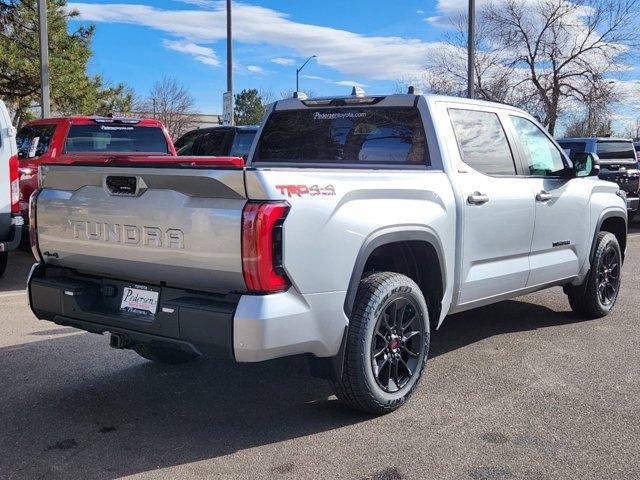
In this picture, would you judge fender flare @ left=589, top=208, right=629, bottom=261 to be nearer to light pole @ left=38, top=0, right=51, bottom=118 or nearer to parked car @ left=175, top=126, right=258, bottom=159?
parked car @ left=175, top=126, right=258, bottom=159

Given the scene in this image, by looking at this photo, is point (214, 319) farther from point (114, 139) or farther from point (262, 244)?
point (114, 139)

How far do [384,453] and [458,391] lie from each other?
3.65ft

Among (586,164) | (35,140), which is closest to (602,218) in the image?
(586,164)

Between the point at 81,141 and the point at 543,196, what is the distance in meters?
6.49

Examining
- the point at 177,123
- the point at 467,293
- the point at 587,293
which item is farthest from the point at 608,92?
the point at 467,293

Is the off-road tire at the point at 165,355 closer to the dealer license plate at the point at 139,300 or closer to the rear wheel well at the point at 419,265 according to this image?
the dealer license plate at the point at 139,300

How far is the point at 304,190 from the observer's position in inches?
134

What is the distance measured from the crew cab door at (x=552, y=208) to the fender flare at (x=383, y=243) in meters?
1.35

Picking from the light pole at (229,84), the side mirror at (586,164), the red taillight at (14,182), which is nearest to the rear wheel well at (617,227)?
the side mirror at (586,164)

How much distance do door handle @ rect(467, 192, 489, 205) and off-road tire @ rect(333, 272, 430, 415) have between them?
2.84 ft

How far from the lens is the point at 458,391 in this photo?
450cm

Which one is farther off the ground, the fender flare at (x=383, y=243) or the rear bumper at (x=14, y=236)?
the fender flare at (x=383, y=243)

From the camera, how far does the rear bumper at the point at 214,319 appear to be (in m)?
3.27

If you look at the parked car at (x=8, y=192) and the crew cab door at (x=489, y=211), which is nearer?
the crew cab door at (x=489, y=211)
